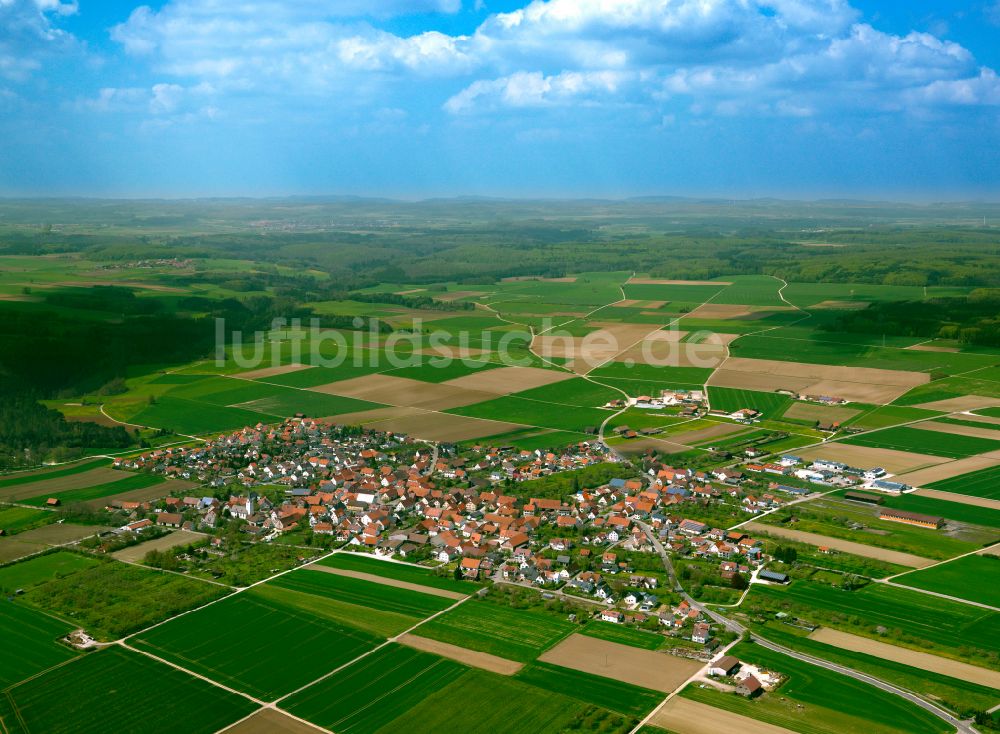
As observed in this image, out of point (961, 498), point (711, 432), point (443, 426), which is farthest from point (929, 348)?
point (443, 426)

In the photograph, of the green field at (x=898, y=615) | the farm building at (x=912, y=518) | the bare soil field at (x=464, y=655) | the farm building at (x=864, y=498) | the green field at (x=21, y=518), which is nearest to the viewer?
the bare soil field at (x=464, y=655)

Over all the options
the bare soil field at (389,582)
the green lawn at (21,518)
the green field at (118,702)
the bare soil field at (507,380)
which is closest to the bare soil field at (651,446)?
the bare soil field at (507,380)

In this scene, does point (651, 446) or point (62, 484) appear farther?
point (651, 446)

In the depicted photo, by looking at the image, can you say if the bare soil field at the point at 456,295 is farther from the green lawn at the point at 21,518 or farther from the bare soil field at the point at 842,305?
the green lawn at the point at 21,518

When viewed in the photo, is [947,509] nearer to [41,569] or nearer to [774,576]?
[774,576]

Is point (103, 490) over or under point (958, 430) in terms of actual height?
under

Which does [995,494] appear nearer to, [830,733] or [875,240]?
[830,733]

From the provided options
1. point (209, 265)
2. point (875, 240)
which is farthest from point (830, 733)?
point (875, 240)
